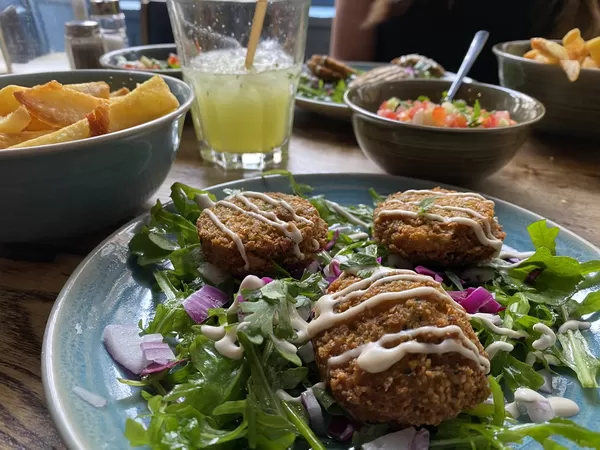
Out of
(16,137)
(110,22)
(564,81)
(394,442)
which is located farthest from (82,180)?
(110,22)

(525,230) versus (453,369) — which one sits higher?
(453,369)

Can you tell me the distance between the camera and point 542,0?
141 inches

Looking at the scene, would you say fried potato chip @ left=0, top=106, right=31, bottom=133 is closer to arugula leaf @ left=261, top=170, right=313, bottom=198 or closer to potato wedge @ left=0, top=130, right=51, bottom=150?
potato wedge @ left=0, top=130, right=51, bottom=150

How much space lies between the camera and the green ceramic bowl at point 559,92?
2197mm

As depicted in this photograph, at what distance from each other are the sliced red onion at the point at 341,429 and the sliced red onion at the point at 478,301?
0.43m

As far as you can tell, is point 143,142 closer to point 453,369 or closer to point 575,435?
point 453,369

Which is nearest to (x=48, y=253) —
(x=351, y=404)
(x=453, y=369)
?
(x=351, y=404)

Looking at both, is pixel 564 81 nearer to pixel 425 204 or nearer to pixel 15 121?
pixel 425 204

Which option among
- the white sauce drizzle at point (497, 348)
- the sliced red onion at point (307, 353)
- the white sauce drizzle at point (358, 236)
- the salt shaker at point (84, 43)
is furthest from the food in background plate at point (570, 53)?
the salt shaker at point (84, 43)

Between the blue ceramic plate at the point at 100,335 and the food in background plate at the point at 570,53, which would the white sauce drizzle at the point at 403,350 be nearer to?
the blue ceramic plate at the point at 100,335

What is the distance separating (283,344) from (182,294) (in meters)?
0.35

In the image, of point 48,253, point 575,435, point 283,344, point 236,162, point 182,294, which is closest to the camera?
point 575,435

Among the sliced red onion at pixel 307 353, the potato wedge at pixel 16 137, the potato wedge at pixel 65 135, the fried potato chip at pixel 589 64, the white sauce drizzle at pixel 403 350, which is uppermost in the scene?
the potato wedge at pixel 65 135

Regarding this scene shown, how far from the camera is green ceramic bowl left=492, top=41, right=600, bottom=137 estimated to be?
2.20 m
